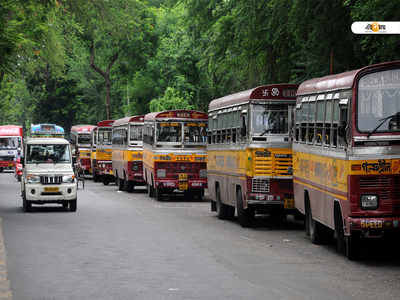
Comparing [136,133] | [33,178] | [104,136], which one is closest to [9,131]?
[104,136]

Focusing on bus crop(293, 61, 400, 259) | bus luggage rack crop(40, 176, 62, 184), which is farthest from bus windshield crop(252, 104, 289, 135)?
bus luggage rack crop(40, 176, 62, 184)

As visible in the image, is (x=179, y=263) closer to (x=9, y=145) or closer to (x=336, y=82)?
(x=336, y=82)

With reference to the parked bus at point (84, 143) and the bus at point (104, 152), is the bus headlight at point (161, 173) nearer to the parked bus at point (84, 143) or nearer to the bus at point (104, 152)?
the bus at point (104, 152)

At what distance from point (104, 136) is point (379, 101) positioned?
36986mm

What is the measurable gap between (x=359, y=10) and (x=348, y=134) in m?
7.77

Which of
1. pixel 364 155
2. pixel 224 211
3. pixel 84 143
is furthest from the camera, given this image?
pixel 84 143

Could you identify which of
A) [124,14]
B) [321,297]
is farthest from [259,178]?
[124,14]

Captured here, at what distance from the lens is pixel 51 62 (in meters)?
42.9

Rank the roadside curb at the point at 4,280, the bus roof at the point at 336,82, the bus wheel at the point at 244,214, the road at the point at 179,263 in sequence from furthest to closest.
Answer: the bus wheel at the point at 244,214 < the bus roof at the point at 336,82 < the road at the point at 179,263 < the roadside curb at the point at 4,280

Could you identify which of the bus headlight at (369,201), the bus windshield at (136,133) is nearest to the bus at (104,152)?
the bus windshield at (136,133)

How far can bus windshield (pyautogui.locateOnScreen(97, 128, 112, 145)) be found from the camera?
50469mm

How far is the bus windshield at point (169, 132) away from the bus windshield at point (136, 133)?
23.2 ft

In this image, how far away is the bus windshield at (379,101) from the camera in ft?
48.2

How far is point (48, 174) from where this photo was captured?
2683cm
